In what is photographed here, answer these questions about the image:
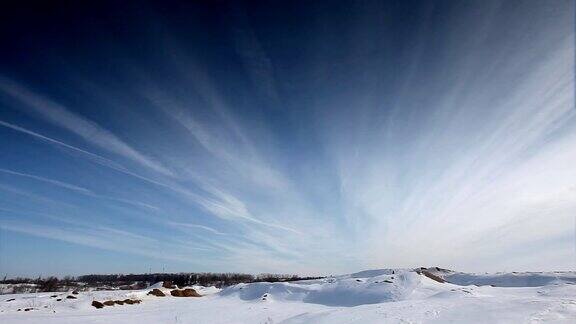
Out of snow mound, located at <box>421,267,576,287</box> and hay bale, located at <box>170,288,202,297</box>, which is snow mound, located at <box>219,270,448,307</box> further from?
snow mound, located at <box>421,267,576,287</box>

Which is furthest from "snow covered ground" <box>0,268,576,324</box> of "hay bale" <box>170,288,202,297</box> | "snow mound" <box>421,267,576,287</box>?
"hay bale" <box>170,288,202,297</box>

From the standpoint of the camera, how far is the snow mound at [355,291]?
1230 inches

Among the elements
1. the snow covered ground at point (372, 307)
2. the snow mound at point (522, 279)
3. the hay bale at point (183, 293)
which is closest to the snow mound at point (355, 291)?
the snow covered ground at point (372, 307)

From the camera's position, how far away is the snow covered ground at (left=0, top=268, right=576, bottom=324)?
15.2 m

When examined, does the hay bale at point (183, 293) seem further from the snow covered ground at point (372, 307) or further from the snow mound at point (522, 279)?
the snow mound at point (522, 279)

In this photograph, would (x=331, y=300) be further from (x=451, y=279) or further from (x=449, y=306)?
(x=451, y=279)

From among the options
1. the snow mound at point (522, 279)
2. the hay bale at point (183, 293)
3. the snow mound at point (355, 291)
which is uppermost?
the snow mound at point (522, 279)

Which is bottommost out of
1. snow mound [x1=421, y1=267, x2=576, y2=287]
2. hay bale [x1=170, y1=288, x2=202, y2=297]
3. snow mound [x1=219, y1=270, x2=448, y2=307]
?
hay bale [x1=170, y1=288, x2=202, y2=297]

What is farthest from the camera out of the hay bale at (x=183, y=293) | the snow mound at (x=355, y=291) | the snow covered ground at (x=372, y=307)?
the hay bale at (x=183, y=293)

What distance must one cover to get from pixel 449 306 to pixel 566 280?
36938mm

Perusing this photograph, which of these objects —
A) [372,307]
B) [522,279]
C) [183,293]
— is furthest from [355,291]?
[183,293]

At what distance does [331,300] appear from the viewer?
35.1 metres

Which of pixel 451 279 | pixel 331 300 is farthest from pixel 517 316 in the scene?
pixel 451 279

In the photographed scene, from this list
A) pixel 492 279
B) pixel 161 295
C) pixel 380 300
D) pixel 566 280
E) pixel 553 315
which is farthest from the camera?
pixel 492 279
